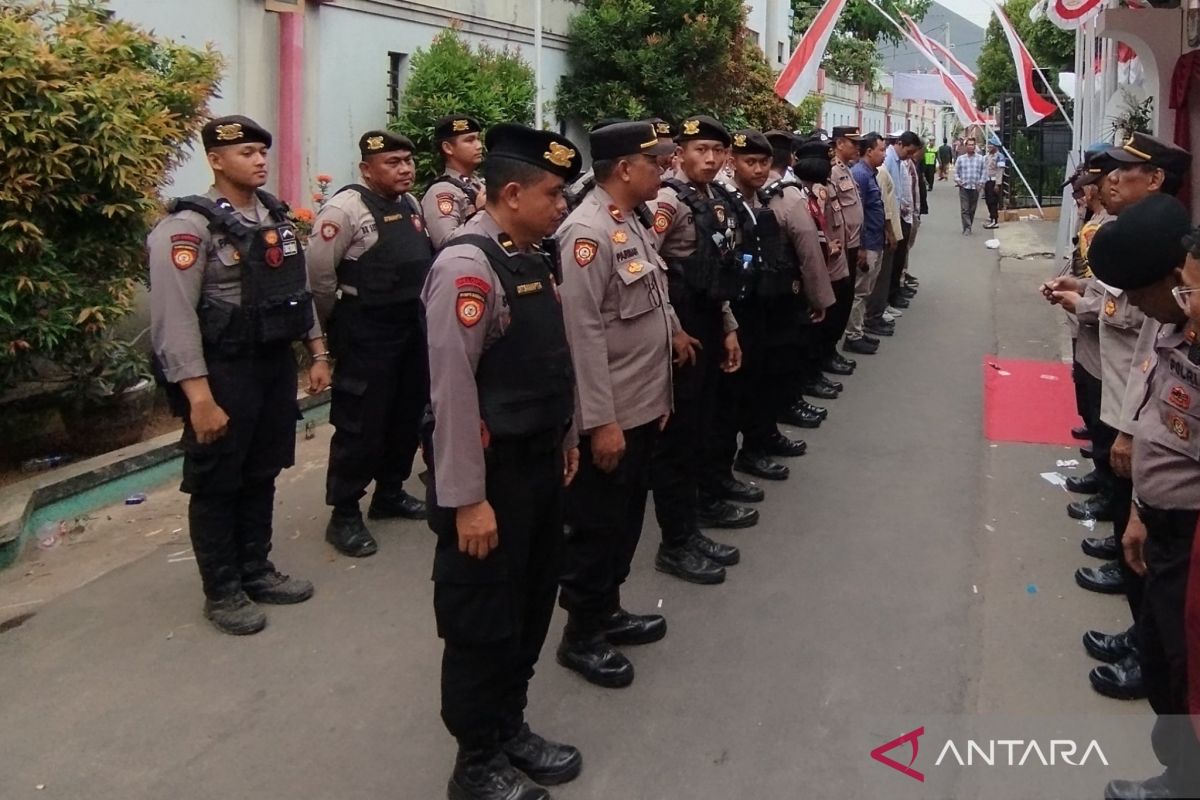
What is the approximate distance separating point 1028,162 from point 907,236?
36.0 feet

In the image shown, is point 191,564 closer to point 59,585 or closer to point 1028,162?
point 59,585

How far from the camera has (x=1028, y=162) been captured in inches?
781

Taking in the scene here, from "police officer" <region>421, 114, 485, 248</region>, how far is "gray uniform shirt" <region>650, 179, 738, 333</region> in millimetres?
1148

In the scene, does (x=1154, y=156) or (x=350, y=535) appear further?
(x=350, y=535)

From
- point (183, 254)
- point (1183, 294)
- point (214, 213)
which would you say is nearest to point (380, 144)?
point (214, 213)

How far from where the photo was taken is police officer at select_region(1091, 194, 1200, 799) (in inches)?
101

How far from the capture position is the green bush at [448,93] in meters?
9.43

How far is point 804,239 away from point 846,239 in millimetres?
1949

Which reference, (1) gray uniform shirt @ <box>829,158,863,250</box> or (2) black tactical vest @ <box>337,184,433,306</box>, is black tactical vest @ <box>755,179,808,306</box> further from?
(1) gray uniform shirt @ <box>829,158,863,250</box>

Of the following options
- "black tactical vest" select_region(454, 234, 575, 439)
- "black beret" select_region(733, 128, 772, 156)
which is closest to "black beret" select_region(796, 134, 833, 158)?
"black beret" select_region(733, 128, 772, 156)

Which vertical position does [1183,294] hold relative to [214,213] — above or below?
below

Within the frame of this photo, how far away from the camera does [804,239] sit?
5715 millimetres

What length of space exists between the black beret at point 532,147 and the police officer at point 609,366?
26.8 inches

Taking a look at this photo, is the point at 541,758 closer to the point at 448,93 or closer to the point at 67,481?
the point at 67,481
